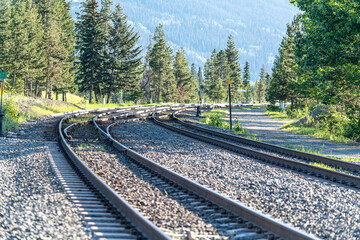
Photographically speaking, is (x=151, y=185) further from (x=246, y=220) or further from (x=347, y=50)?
(x=347, y=50)

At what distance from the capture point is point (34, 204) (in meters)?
6.53

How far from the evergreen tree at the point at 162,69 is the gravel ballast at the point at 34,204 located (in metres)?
75.3

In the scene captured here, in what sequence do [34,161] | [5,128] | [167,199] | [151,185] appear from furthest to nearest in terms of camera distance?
[5,128] → [34,161] → [151,185] → [167,199]

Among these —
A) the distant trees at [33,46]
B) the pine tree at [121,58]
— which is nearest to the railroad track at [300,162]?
the distant trees at [33,46]

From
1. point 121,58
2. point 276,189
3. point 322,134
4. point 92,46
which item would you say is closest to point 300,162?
point 276,189

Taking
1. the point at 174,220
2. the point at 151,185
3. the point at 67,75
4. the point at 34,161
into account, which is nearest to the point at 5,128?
the point at 34,161

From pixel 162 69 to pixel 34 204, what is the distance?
8053 centimetres

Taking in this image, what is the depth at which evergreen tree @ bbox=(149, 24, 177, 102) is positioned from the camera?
8512 centimetres

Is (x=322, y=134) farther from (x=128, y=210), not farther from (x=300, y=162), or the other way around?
(x=128, y=210)

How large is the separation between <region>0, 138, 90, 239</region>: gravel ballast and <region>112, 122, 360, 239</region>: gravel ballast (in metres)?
3.18

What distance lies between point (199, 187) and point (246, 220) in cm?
171

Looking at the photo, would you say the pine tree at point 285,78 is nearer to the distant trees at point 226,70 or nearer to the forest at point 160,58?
the forest at point 160,58

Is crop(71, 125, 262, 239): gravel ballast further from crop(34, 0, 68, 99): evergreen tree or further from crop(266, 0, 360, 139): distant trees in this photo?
crop(34, 0, 68, 99): evergreen tree

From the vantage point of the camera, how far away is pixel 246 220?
18.9 feet
